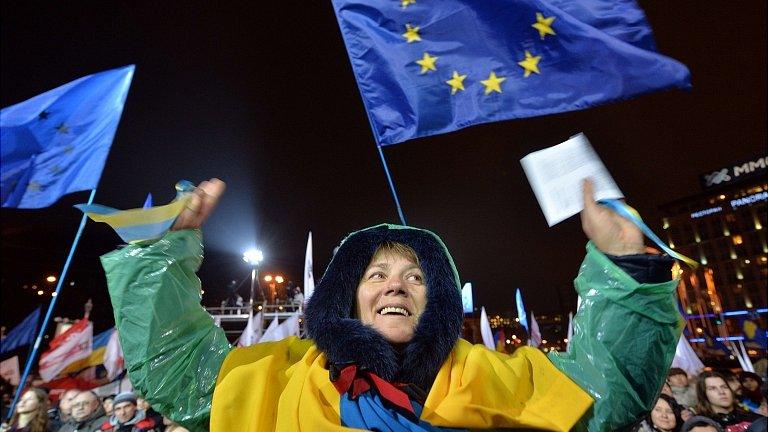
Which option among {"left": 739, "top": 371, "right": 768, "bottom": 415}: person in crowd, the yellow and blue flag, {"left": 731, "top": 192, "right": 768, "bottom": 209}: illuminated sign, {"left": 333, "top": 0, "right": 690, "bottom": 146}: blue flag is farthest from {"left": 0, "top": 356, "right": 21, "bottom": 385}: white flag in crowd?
{"left": 731, "top": 192, "right": 768, "bottom": 209}: illuminated sign

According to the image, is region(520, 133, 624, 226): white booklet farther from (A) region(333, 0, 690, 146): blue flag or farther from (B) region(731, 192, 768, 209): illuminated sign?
(B) region(731, 192, 768, 209): illuminated sign

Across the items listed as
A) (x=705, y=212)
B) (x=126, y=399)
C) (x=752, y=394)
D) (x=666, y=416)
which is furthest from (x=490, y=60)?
(x=705, y=212)

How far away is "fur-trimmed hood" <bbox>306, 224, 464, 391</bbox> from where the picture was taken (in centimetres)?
228

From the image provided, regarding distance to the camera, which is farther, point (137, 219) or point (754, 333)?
point (754, 333)

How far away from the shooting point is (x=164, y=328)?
218cm

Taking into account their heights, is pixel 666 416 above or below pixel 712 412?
above

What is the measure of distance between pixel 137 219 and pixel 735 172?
341 feet

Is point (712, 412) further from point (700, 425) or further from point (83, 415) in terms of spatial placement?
point (83, 415)

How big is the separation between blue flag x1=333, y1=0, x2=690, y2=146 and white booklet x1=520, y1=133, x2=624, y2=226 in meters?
2.70

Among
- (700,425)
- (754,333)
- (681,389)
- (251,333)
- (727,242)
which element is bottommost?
(727,242)

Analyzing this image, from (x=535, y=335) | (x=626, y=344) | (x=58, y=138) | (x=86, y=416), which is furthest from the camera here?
(x=535, y=335)

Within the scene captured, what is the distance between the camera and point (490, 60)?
5.30 metres

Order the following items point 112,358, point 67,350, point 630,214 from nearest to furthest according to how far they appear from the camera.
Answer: point 630,214 < point 67,350 < point 112,358

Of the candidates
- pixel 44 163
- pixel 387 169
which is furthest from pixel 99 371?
pixel 387 169
